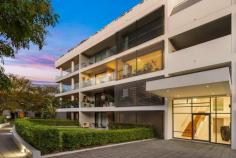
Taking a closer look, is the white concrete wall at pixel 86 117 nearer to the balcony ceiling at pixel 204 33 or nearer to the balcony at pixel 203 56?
the balcony ceiling at pixel 204 33

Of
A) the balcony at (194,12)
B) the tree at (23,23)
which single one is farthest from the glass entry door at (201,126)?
the tree at (23,23)

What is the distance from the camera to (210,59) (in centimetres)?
1827

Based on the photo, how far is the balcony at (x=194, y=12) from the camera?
60.6ft

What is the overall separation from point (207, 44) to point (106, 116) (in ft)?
74.0

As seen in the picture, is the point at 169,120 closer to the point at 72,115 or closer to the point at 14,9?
the point at 14,9

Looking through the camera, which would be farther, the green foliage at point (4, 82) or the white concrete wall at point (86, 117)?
the white concrete wall at point (86, 117)

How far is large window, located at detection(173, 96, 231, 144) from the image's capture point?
18.9 metres

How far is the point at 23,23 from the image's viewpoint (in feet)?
17.0

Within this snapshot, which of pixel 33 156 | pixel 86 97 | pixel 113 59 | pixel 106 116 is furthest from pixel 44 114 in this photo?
pixel 33 156

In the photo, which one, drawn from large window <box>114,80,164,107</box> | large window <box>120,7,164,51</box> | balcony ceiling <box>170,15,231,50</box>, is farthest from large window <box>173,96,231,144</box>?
large window <box>120,7,164,51</box>

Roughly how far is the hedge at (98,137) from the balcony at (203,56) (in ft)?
18.5

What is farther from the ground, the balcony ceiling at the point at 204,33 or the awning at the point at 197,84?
the balcony ceiling at the point at 204,33

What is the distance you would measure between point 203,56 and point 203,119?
4.98 meters

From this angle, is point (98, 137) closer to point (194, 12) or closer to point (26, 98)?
point (194, 12)
